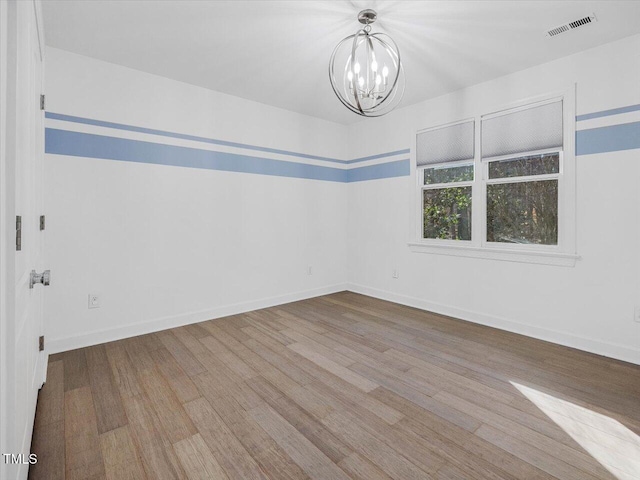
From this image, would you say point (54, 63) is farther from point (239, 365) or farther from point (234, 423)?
point (234, 423)

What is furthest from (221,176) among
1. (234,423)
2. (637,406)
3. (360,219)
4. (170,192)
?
(637,406)

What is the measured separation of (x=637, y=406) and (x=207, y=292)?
3.77 metres

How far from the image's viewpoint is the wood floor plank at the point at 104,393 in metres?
1.93

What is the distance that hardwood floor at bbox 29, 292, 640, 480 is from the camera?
1.60m

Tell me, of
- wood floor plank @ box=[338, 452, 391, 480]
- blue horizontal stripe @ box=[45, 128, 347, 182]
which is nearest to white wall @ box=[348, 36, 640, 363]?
blue horizontal stripe @ box=[45, 128, 347, 182]

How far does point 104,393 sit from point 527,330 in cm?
372

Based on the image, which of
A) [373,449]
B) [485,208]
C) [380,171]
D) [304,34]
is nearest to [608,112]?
[485,208]

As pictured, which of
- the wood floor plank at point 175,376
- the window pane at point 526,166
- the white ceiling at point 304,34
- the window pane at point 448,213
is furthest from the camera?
the window pane at point 448,213

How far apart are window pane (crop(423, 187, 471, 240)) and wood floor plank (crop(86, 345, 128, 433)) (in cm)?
361

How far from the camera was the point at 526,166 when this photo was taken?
3320mm

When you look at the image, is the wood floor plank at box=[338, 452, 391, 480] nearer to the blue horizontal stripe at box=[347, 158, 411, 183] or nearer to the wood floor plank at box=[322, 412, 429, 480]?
the wood floor plank at box=[322, 412, 429, 480]

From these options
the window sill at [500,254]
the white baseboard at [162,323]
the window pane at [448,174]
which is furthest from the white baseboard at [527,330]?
the window pane at [448,174]

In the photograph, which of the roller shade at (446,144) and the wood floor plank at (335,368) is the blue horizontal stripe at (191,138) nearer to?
the roller shade at (446,144)

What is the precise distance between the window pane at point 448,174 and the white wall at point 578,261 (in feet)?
0.71
